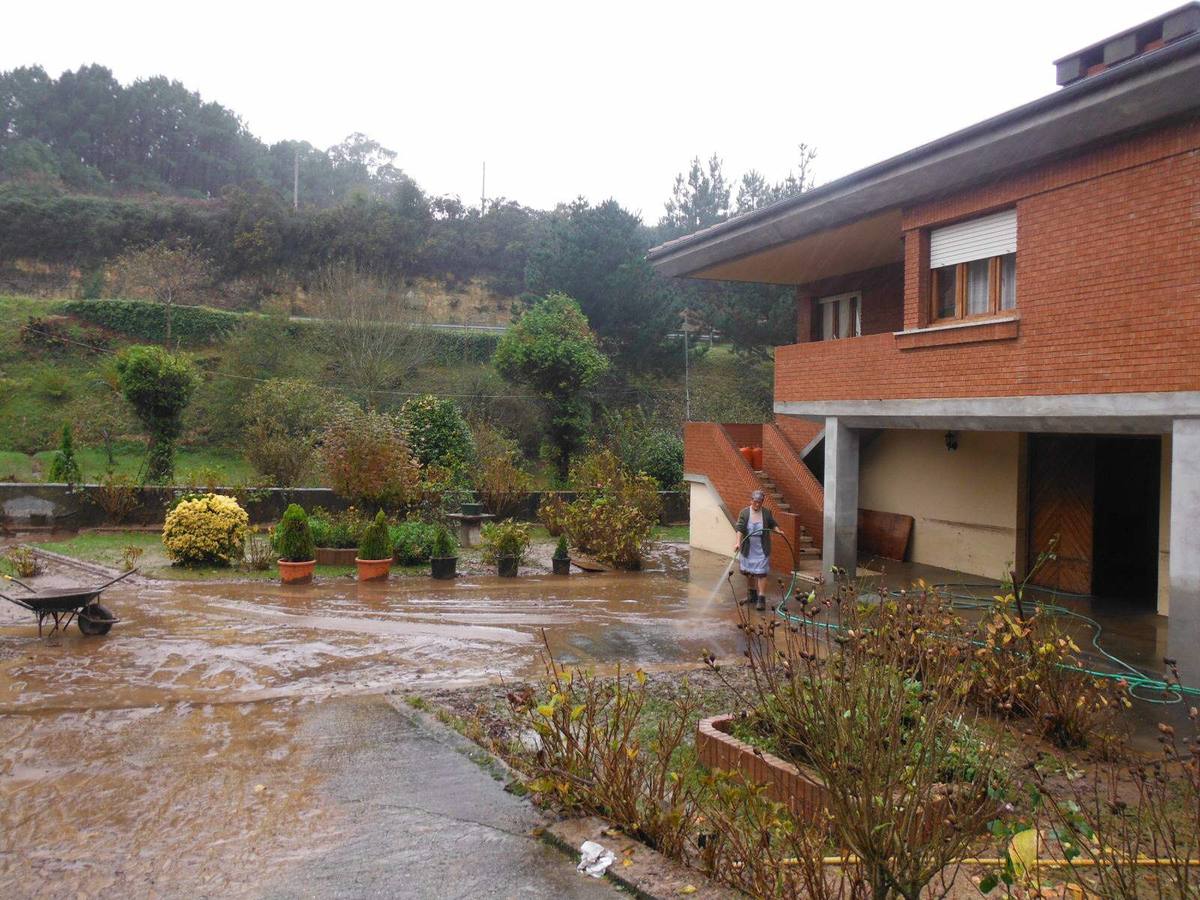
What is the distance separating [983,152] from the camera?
11.3 meters

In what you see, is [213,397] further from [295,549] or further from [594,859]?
[594,859]

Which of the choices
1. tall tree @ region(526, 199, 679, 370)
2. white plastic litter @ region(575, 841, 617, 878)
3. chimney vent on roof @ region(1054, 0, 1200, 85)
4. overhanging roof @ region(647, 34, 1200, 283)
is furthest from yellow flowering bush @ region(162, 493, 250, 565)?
tall tree @ region(526, 199, 679, 370)

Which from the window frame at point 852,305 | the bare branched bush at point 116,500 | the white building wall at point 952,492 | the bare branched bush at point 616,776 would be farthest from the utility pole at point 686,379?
the bare branched bush at point 616,776

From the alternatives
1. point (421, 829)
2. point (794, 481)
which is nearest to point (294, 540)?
point (794, 481)

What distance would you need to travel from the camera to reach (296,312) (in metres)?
→ 47.6

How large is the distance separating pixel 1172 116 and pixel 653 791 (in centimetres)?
897

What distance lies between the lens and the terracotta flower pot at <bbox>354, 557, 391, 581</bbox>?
1554 centimetres

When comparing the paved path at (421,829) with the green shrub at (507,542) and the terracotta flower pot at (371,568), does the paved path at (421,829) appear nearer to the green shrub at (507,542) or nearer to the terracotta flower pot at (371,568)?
the terracotta flower pot at (371,568)

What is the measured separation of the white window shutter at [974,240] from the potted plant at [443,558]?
9.34 metres

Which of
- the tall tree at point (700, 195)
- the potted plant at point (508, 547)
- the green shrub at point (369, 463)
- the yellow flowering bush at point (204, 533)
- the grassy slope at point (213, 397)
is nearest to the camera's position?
the yellow flowering bush at point (204, 533)

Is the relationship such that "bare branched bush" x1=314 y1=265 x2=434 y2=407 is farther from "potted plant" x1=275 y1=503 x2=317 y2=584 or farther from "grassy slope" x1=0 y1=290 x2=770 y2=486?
"potted plant" x1=275 y1=503 x2=317 y2=584

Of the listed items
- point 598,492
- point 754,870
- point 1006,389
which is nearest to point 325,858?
point 754,870

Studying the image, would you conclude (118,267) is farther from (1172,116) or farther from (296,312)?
(1172,116)

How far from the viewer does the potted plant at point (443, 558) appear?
16.0 m
